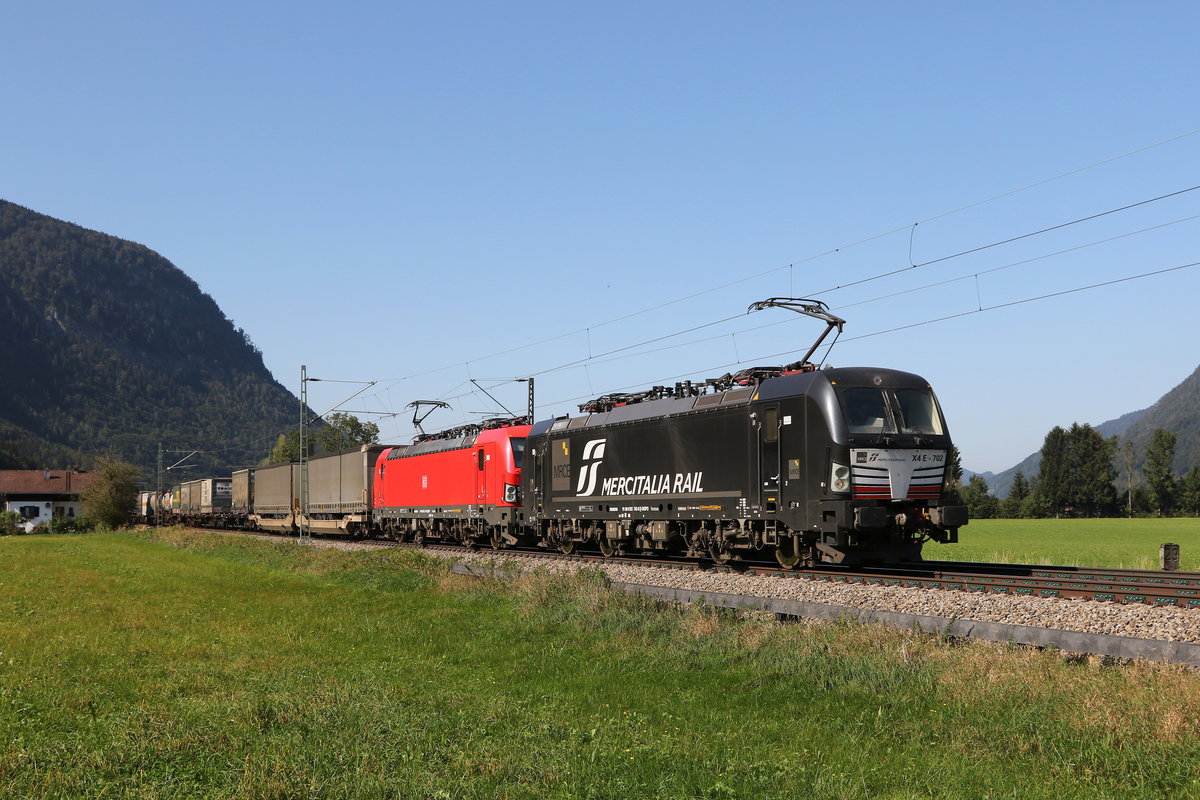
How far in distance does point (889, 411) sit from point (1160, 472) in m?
133

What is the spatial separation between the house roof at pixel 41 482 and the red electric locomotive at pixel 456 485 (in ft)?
335

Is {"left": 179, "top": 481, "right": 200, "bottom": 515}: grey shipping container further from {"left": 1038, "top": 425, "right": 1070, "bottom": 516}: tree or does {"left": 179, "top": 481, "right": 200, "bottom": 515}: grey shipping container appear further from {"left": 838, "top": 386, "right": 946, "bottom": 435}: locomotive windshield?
{"left": 1038, "top": 425, "right": 1070, "bottom": 516}: tree

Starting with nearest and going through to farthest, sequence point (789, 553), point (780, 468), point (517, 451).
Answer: point (780, 468), point (789, 553), point (517, 451)

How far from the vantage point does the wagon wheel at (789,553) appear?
2166cm

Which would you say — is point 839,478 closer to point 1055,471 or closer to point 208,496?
point 208,496

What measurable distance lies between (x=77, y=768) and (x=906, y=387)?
16568mm

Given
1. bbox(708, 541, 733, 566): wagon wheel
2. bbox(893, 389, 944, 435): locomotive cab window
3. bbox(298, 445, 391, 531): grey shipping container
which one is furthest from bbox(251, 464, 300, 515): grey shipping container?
bbox(893, 389, 944, 435): locomotive cab window

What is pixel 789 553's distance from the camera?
22.4 m

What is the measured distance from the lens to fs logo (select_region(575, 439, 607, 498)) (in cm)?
2859

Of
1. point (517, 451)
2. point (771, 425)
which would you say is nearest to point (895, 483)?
point (771, 425)

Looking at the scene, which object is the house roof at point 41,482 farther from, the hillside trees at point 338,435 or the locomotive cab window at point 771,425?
the locomotive cab window at point 771,425

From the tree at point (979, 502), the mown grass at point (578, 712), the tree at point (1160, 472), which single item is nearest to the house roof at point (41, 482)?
the tree at point (979, 502)

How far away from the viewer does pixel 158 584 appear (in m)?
25.7

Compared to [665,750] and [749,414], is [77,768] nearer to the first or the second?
[665,750]
